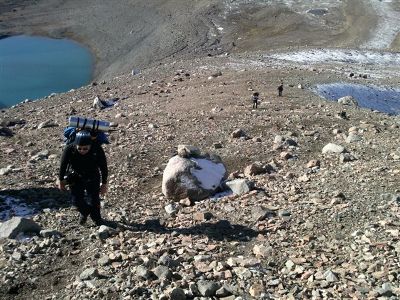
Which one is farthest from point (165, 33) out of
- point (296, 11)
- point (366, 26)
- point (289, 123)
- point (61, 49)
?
point (289, 123)

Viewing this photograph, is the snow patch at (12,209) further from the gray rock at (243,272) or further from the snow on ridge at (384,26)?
the snow on ridge at (384,26)

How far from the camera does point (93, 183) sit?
7234mm

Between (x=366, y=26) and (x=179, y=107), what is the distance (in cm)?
3581

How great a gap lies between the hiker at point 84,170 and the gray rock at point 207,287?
8.01ft

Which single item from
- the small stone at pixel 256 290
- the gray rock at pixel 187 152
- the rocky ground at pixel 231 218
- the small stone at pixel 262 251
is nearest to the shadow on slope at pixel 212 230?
the rocky ground at pixel 231 218

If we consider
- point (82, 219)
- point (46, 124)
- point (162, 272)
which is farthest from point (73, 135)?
point (46, 124)

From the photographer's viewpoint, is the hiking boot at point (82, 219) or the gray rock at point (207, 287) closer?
the gray rock at point (207, 287)

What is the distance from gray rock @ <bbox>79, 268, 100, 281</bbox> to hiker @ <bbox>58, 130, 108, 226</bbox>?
1.51m

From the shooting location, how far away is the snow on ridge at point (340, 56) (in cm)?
2717

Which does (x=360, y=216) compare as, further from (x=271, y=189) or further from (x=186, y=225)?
(x=186, y=225)

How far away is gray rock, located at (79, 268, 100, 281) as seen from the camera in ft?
19.4

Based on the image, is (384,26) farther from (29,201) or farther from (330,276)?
(330,276)

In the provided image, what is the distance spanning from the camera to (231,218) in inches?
299

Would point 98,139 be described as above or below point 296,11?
→ above
